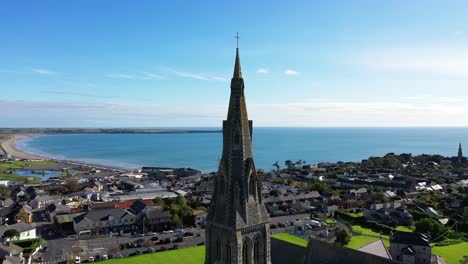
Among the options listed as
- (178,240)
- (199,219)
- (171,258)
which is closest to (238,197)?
(171,258)

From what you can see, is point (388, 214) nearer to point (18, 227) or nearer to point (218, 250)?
point (218, 250)

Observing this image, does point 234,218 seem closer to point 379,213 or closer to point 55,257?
point 55,257

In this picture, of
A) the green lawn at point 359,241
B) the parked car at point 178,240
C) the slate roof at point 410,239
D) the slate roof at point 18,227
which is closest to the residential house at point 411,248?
the slate roof at point 410,239

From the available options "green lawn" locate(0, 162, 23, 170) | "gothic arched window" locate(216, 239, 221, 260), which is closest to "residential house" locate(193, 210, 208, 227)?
"gothic arched window" locate(216, 239, 221, 260)

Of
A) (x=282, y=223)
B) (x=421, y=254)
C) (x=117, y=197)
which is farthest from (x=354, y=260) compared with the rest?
(x=117, y=197)

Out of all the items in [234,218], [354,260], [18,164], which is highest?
[234,218]
